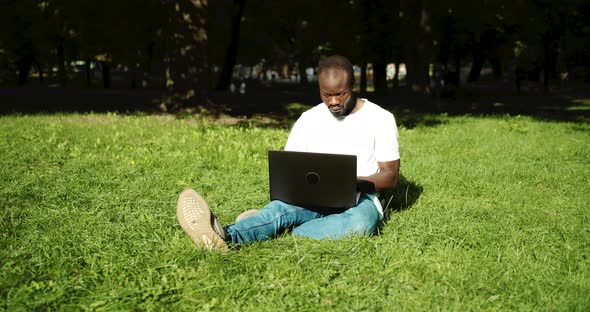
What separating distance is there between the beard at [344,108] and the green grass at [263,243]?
3.58 feet

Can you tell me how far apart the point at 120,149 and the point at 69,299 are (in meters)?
5.17

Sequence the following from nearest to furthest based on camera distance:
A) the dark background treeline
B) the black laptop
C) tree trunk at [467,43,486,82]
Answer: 1. the black laptop
2. the dark background treeline
3. tree trunk at [467,43,486,82]

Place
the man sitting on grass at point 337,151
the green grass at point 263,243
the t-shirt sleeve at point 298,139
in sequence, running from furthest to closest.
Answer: the t-shirt sleeve at point 298,139 < the man sitting on grass at point 337,151 < the green grass at point 263,243

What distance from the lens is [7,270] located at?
3.56 m

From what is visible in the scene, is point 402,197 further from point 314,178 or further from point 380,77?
point 380,77

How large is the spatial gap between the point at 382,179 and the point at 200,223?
161 cm

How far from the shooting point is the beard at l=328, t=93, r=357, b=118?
14.2 feet

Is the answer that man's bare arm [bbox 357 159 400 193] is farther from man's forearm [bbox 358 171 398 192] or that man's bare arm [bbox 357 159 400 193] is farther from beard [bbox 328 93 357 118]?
beard [bbox 328 93 357 118]

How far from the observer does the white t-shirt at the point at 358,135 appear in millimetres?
4457

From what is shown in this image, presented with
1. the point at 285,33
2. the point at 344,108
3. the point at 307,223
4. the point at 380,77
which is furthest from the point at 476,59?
the point at 307,223

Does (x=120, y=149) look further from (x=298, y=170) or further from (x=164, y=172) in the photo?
(x=298, y=170)

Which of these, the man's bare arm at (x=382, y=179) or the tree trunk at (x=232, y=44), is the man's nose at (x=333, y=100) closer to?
the man's bare arm at (x=382, y=179)

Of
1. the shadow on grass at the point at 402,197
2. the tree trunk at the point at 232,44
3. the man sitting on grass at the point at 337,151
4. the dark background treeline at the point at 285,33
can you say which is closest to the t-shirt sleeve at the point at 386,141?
the man sitting on grass at the point at 337,151

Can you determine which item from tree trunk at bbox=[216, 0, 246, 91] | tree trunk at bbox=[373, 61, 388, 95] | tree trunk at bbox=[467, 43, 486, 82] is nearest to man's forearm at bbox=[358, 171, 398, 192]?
tree trunk at bbox=[216, 0, 246, 91]
